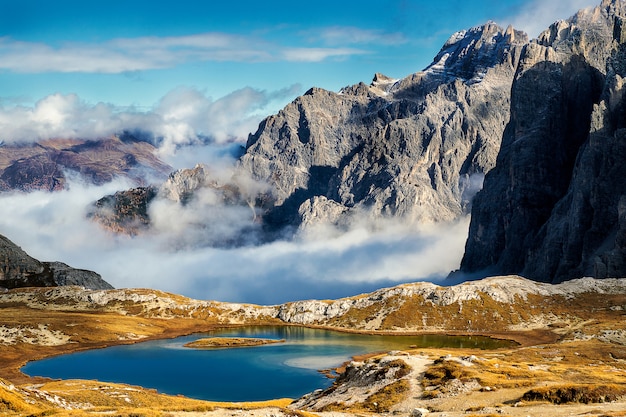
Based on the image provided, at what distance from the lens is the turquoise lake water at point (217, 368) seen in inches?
5399

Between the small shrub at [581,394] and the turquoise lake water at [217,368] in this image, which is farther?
the turquoise lake water at [217,368]

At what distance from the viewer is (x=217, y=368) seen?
164500 millimetres

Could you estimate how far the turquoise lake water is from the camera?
137 m

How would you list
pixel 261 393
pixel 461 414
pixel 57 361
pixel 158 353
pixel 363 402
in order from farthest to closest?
pixel 158 353 → pixel 57 361 → pixel 261 393 → pixel 363 402 → pixel 461 414

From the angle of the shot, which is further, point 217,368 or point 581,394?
point 217,368

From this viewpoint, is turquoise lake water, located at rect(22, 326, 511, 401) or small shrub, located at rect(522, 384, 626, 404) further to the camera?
turquoise lake water, located at rect(22, 326, 511, 401)

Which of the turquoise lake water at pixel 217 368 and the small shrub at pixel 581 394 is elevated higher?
the small shrub at pixel 581 394

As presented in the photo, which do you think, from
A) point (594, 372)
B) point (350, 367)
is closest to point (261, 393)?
point (350, 367)

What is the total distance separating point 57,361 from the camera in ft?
586

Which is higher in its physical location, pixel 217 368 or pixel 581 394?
pixel 581 394

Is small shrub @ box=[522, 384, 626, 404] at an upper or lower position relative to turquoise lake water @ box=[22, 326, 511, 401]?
upper

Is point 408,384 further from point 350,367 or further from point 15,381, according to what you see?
point 15,381

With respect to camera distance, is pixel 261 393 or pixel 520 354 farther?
pixel 520 354

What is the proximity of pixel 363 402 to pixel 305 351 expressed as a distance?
101368 mm
